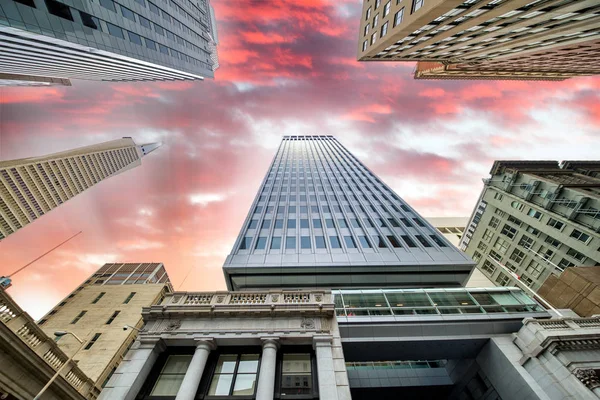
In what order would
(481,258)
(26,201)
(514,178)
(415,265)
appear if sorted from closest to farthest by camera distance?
(415,265)
(514,178)
(481,258)
(26,201)

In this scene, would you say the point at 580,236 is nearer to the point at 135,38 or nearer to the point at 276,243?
the point at 276,243

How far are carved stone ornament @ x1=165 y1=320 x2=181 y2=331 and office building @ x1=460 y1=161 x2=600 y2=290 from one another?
44148mm

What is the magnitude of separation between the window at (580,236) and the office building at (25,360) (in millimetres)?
60797

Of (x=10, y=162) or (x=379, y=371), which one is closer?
(x=379, y=371)

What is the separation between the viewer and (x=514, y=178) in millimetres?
49938

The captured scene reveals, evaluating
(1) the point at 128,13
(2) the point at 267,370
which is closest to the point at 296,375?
(2) the point at 267,370

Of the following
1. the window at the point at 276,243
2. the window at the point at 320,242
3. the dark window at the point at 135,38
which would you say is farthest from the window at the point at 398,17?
the dark window at the point at 135,38

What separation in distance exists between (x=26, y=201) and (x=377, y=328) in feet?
598

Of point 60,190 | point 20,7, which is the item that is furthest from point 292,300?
point 60,190

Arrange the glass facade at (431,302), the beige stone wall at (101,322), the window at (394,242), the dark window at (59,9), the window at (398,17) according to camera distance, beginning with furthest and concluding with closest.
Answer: the beige stone wall at (101,322)
the window at (394,242)
the window at (398,17)
the dark window at (59,9)
the glass facade at (431,302)

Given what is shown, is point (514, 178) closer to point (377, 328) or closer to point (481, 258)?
point (481, 258)

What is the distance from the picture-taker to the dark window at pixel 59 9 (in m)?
22.2

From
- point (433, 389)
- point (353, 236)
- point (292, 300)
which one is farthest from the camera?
point (353, 236)

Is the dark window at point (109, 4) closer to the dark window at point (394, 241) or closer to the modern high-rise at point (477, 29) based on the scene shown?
the modern high-rise at point (477, 29)
